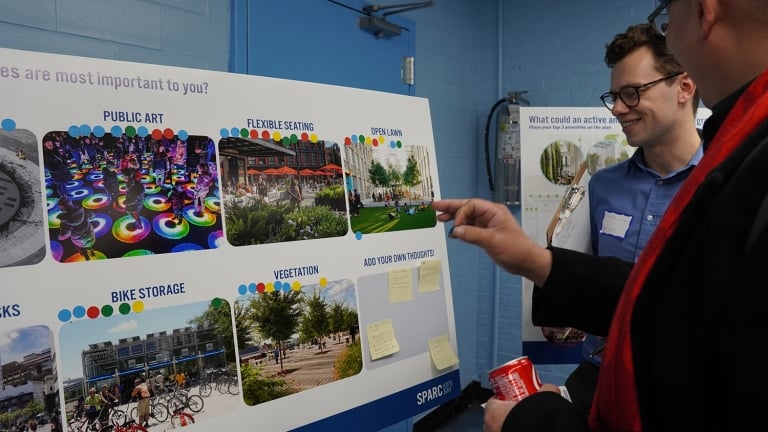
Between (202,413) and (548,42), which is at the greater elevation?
(548,42)

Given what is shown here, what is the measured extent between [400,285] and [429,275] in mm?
147

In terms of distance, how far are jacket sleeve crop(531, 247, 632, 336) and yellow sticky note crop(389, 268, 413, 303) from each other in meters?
0.48

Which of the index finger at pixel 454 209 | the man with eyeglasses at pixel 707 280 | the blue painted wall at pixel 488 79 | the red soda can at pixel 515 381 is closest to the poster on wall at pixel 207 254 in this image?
the index finger at pixel 454 209

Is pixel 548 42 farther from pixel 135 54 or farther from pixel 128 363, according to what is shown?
pixel 128 363

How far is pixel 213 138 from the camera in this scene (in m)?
1.24

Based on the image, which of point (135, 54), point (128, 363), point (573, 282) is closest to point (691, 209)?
point (573, 282)

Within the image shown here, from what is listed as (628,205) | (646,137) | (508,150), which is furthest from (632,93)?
(508,150)

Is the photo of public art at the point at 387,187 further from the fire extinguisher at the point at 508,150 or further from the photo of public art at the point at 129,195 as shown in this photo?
the fire extinguisher at the point at 508,150

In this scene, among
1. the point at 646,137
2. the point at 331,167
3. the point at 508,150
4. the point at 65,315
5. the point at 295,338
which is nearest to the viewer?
the point at 65,315

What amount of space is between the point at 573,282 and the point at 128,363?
3.48 feet

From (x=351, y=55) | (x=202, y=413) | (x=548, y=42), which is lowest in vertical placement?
(x=202, y=413)

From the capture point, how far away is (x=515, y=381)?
1202 mm

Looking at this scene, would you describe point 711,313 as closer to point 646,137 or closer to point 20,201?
point 20,201

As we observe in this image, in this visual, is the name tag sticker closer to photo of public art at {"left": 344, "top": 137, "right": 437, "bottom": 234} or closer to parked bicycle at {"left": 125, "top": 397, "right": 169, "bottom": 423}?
photo of public art at {"left": 344, "top": 137, "right": 437, "bottom": 234}
